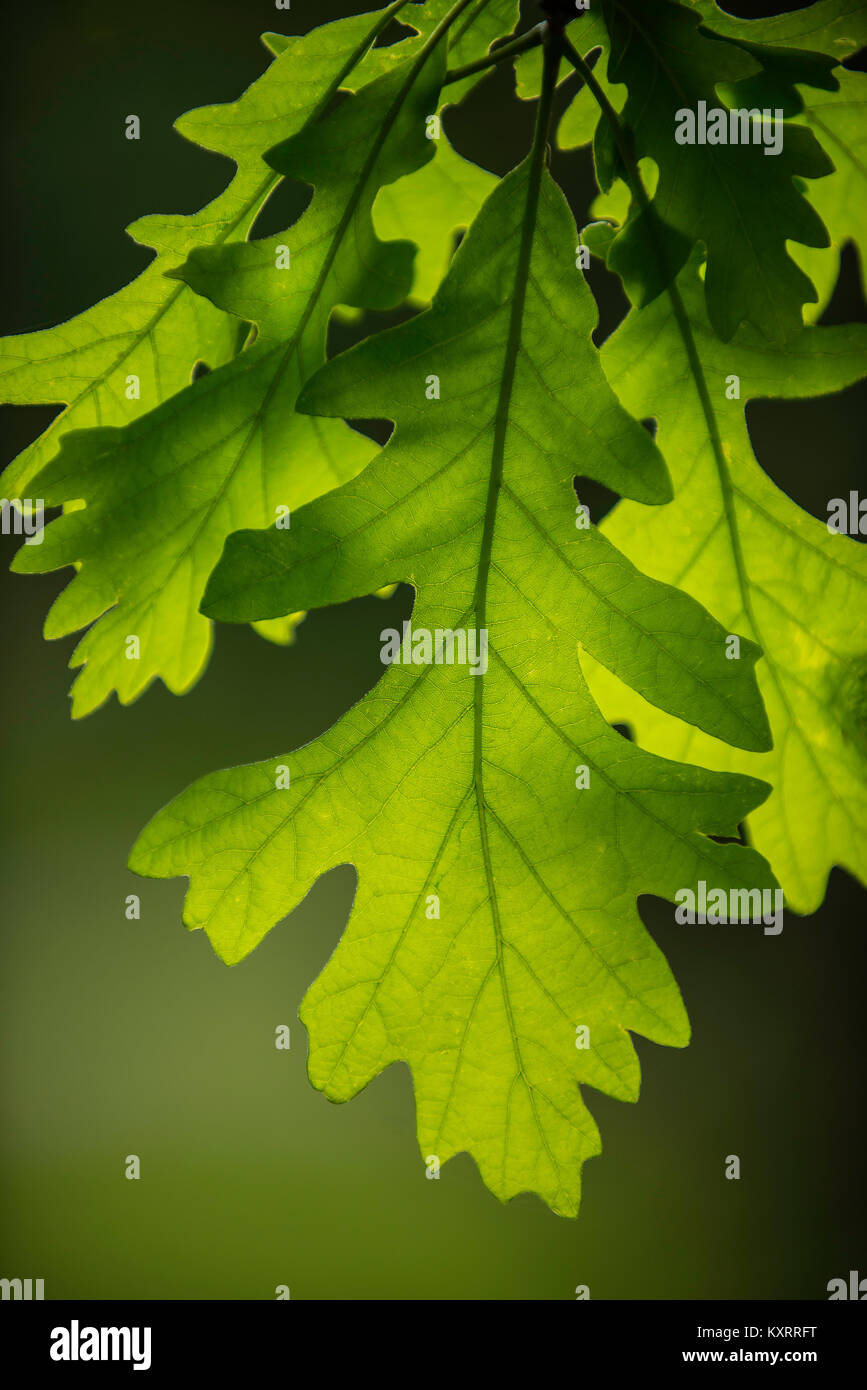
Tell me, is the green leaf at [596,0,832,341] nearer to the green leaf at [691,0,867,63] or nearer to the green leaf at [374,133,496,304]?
the green leaf at [691,0,867,63]

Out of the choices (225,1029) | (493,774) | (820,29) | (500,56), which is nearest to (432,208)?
(500,56)

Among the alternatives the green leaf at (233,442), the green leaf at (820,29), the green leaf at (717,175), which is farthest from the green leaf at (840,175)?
the green leaf at (233,442)

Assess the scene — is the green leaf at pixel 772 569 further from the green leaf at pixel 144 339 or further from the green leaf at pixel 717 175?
the green leaf at pixel 144 339

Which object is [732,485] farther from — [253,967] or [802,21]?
[253,967]

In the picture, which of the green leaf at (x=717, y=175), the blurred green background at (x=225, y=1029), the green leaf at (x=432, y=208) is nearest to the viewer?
the green leaf at (x=717, y=175)

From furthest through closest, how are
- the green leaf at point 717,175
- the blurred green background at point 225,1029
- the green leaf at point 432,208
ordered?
the blurred green background at point 225,1029
the green leaf at point 432,208
the green leaf at point 717,175
